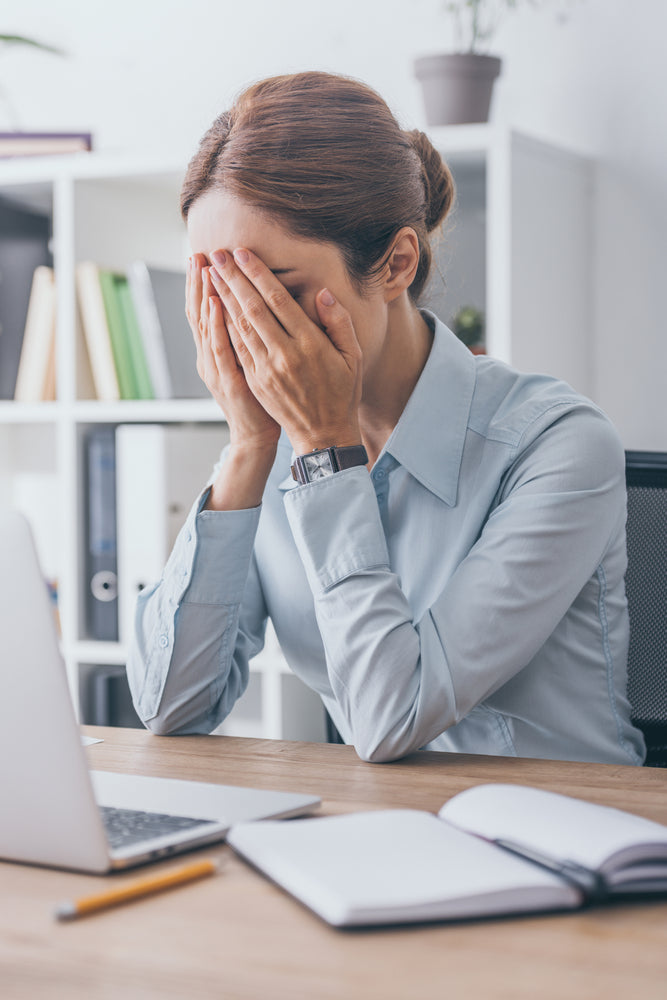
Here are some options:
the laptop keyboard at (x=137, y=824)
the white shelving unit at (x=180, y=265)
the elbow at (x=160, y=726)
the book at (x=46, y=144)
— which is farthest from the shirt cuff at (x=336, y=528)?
the book at (x=46, y=144)

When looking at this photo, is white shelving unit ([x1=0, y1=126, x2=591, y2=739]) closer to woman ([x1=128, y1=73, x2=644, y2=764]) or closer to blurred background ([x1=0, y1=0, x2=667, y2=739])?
blurred background ([x1=0, y1=0, x2=667, y2=739])

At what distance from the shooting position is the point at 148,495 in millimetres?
2084

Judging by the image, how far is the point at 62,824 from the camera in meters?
0.67

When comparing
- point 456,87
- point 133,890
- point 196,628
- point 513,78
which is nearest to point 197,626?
point 196,628

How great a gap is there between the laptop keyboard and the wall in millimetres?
1509

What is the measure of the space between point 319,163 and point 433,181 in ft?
0.78

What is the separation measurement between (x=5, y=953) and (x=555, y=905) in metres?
0.29

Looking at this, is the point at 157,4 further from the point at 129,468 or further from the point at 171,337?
the point at 129,468

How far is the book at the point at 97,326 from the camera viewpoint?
212cm

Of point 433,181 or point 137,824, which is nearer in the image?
point 137,824

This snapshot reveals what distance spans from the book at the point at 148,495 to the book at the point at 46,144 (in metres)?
0.59

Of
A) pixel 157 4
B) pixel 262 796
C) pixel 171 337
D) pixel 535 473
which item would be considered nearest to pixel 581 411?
pixel 535 473

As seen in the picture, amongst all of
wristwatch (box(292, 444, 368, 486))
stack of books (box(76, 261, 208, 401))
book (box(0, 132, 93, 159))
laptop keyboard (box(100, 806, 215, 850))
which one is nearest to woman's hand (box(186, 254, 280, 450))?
wristwatch (box(292, 444, 368, 486))

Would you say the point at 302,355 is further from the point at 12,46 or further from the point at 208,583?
the point at 12,46
